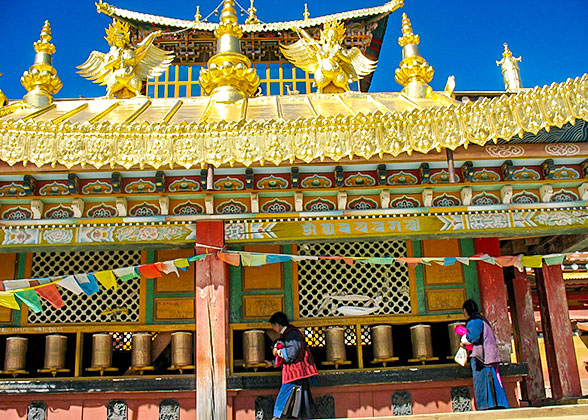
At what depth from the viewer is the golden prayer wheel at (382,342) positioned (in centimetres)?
800

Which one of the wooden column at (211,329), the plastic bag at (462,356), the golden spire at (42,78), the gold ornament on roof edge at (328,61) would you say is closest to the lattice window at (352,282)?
the plastic bag at (462,356)

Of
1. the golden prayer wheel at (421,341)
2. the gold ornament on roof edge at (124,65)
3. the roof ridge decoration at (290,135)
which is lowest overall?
the golden prayer wheel at (421,341)

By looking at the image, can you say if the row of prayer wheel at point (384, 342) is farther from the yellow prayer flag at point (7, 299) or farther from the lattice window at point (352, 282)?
the yellow prayer flag at point (7, 299)

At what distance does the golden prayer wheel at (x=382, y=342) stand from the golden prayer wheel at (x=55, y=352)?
13.9ft

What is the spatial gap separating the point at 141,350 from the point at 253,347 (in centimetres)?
150

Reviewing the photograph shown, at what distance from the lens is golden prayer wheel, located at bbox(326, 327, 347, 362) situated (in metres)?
8.00

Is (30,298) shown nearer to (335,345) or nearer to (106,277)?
(106,277)

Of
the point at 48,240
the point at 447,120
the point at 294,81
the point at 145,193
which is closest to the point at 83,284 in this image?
the point at 48,240

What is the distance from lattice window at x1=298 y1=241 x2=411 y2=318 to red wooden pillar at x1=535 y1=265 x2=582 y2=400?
2.30 meters

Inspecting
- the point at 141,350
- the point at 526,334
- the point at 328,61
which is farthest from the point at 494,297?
the point at 141,350

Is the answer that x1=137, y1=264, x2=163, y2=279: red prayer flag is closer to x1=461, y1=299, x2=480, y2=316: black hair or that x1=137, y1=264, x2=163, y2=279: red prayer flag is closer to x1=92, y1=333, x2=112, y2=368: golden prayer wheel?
x1=92, y1=333, x2=112, y2=368: golden prayer wheel

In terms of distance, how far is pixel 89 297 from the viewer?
8.36 m

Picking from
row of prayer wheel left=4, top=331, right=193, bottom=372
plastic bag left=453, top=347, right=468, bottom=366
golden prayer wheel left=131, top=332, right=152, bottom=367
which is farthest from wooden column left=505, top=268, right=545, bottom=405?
golden prayer wheel left=131, top=332, right=152, bottom=367

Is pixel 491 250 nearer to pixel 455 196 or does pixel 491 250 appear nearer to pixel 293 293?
pixel 455 196
